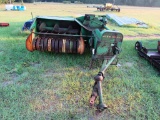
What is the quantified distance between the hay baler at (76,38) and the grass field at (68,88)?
0.26 m

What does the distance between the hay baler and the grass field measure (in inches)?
10.4

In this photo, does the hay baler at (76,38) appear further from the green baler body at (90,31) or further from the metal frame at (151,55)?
the metal frame at (151,55)

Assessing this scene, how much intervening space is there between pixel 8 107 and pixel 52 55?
182 centimetres

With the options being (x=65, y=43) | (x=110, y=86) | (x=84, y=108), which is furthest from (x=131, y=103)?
(x=65, y=43)

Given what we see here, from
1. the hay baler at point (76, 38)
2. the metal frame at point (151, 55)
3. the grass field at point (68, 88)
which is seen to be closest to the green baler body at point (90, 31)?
the hay baler at point (76, 38)

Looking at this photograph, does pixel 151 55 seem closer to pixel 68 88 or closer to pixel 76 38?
pixel 76 38

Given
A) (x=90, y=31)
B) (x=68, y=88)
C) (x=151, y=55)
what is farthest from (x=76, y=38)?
(x=151, y=55)

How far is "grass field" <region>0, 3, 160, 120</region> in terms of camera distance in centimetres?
216

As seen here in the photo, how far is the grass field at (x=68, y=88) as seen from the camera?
2160mm

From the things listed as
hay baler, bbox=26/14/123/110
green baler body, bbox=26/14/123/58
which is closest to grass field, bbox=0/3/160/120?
hay baler, bbox=26/14/123/110

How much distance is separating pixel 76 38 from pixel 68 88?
147cm

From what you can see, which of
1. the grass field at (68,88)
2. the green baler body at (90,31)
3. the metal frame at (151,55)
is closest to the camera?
the grass field at (68,88)

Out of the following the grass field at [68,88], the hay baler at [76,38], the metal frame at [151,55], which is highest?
the hay baler at [76,38]

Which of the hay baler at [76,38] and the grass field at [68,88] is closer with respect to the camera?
the grass field at [68,88]
